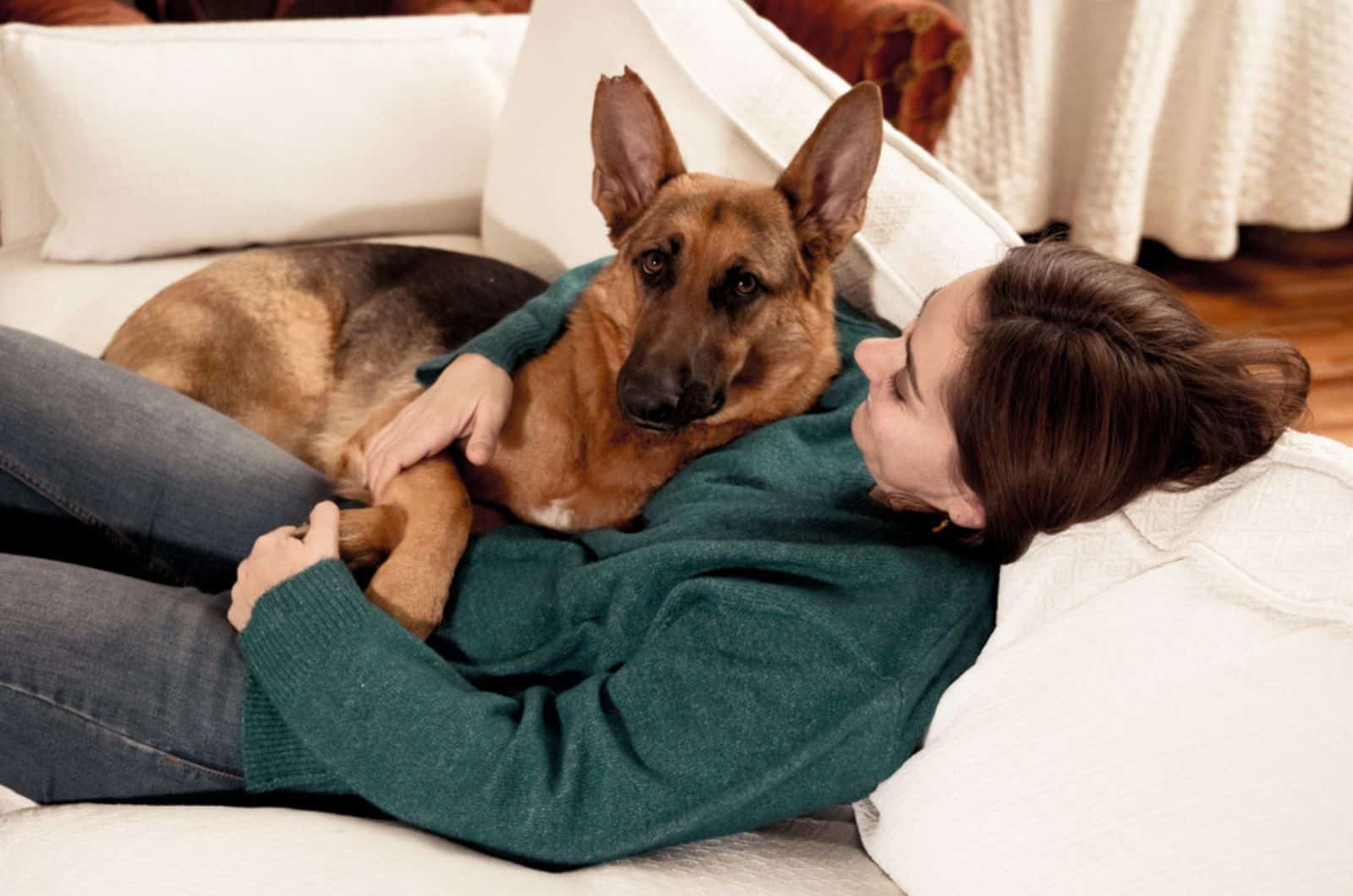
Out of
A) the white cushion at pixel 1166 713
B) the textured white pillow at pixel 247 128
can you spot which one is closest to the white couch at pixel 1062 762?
the white cushion at pixel 1166 713

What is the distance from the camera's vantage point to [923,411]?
4.19 ft

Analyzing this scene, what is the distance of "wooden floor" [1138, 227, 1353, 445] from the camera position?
11.4 feet

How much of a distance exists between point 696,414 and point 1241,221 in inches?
150

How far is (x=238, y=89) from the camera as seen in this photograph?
2525mm

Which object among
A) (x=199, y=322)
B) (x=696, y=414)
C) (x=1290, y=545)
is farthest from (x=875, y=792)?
(x=199, y=322)

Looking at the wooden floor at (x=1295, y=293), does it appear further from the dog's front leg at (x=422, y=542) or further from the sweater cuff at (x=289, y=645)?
the sweater cuff at (x=289, y=645)

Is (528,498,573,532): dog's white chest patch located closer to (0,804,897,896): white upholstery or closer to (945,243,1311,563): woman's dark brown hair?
(0,804,897,896): white upholstery

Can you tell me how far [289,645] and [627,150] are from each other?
1052 mm

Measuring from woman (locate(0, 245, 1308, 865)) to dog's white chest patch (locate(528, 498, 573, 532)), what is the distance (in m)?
0.19

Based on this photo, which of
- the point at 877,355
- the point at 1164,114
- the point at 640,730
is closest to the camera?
the point at 640,730

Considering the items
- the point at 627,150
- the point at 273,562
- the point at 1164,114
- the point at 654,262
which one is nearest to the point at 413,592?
the point at 273,562

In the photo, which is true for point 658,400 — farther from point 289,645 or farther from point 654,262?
point 289,645

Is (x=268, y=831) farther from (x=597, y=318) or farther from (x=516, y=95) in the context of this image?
(x=516, y=95)

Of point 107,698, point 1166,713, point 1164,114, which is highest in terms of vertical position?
point 1166,713
